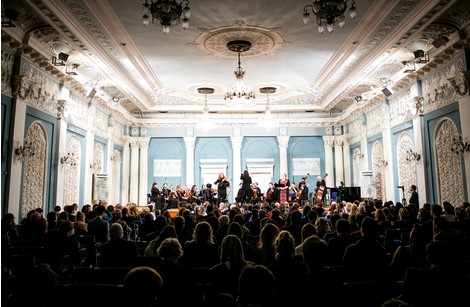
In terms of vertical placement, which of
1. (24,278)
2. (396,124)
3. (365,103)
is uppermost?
(365,103)

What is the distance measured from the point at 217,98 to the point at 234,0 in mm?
8778

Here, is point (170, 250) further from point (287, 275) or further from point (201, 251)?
point (287, 275)

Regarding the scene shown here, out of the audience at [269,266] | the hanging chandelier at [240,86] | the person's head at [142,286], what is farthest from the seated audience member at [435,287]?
the hanging chandelier at [240,86]

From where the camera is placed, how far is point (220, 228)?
17.5ft

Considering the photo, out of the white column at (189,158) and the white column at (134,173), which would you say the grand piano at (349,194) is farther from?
the white column at (134,173)

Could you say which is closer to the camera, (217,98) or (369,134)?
(369,134)

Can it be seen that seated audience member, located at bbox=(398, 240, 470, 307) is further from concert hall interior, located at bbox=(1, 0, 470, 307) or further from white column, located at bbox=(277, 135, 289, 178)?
white column, located at bbox=(277, 135, 289, 178)

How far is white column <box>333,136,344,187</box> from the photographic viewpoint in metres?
17.5

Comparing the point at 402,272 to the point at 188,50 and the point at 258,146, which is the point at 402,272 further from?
the point at 258,146

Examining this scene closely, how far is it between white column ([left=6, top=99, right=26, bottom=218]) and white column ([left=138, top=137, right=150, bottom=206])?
29.3ft

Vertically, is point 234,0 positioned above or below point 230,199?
above

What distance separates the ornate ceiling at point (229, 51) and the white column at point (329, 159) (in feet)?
8.99

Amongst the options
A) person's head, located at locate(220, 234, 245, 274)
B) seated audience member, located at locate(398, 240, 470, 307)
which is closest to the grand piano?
person's head, located at locate(220, 234, 245, 274)

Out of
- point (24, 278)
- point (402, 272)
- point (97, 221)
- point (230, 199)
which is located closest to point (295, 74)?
point (230, 199)
